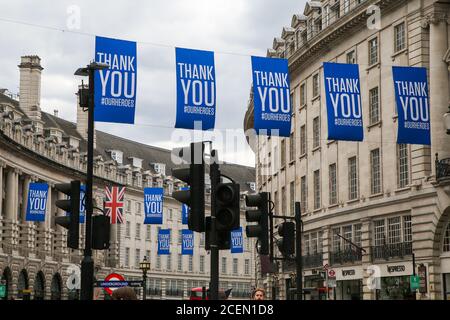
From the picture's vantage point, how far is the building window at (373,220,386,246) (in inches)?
2100

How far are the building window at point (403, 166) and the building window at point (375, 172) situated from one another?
8.11ft

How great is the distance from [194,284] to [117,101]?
113 m

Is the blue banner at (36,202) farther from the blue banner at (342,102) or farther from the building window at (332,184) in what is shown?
the blue banner at (342,102)

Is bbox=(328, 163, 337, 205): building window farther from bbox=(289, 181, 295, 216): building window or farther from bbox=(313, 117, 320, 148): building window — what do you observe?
bbox=(289, 181, 295, 216): building window

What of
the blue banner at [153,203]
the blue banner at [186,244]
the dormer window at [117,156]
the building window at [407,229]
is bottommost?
the building window at [407,229]

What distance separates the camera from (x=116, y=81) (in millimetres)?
31734

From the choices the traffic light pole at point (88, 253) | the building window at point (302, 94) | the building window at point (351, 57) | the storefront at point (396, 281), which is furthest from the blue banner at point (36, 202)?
the traffic light pole at point (88, 253)

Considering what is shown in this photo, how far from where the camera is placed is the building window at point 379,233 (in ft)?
175

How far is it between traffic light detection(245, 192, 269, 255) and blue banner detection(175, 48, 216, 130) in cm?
997

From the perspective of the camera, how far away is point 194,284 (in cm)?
14238

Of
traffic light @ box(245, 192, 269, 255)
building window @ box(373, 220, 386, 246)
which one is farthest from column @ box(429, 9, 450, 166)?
traffic light @ box(245, 192, 269, 255)

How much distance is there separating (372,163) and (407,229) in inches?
211

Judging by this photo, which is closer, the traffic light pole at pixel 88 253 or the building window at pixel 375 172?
the traffic light pole at pixel 88 253

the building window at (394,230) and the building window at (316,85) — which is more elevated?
the building window at (316,85)
